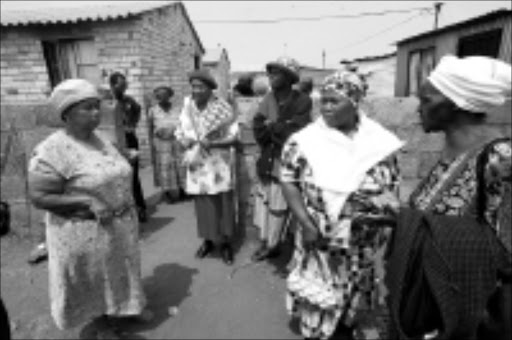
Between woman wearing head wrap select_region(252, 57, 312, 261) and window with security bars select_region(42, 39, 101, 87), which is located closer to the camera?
woman wearing head wrap select_region(252, 57, 312, 261)

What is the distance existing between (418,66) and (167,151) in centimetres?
1466

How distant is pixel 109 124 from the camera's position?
4.23m

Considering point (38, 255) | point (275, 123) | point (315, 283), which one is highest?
point (275, 123)

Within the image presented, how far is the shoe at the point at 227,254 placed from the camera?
3883mm

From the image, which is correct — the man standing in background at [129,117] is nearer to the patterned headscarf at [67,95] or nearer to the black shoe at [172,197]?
the black shoe at [172,197]

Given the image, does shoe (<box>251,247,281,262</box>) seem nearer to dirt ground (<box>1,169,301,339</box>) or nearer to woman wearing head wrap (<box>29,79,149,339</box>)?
dirt ground (<box>1,169,301,339</box>)

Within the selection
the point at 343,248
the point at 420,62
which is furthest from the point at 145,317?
the point at 420,62

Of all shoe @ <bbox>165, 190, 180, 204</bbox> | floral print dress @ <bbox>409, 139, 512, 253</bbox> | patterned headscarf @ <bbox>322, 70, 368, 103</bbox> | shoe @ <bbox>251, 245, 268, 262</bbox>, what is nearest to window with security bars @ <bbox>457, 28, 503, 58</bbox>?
shoe @ <bbox>165, 190, 180, 204</bbox>

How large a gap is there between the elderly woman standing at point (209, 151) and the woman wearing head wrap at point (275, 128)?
394 mm

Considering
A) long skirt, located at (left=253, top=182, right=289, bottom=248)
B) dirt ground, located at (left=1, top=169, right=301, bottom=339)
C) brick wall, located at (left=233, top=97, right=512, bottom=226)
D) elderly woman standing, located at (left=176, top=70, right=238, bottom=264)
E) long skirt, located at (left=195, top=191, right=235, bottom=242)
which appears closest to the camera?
Answer: dirt ground, located at (left=1, top=169, right=301, bottom=339)

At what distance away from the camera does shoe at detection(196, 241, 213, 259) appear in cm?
408

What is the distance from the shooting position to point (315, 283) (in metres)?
2.31

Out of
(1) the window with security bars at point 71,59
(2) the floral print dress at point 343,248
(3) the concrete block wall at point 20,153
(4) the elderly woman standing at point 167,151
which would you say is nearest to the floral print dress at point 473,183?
(2) the floral print dress at point 343,248

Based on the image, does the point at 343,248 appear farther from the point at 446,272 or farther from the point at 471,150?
the point at 471,150
